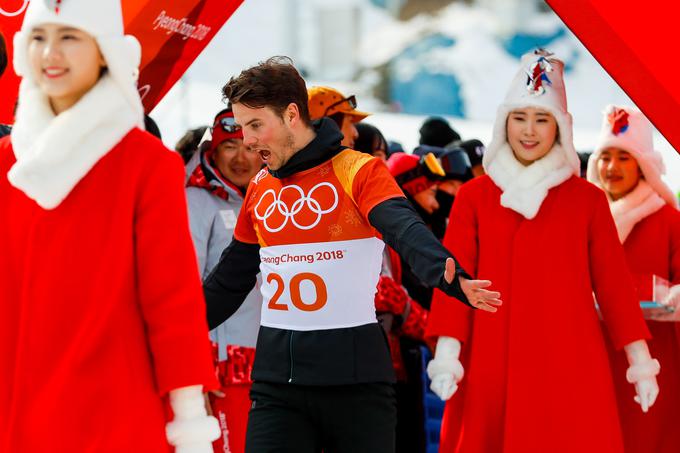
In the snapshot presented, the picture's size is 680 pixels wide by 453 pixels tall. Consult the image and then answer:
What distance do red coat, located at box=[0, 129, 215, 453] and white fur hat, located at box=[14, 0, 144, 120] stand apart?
0.20 meters

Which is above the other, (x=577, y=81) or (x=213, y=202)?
(x=577, y=81)

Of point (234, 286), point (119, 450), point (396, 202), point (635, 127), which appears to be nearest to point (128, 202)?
point (119, 450)

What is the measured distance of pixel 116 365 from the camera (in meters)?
3.10

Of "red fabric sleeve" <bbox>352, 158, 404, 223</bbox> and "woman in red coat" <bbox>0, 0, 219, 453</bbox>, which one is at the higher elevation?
"red fabric sleeve" <bbox>352, 158, 404, 223</bbox>

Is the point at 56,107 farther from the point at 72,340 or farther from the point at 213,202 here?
the point at 213,202

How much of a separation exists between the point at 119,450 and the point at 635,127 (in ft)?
12.2

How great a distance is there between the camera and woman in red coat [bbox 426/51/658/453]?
4.74 m

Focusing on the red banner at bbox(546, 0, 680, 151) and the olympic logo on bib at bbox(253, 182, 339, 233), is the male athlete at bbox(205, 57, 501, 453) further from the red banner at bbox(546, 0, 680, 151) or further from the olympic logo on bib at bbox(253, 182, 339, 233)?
the red banner at bbox(546, 0, 680, 151)

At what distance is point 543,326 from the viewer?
15.6ft

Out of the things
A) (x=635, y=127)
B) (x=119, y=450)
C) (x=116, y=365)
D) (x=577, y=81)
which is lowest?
(x=119, y=450)

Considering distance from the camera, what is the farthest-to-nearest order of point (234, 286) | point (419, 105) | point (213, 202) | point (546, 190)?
point (419, 105), point (213, 202), point (546, 190), point (234, 286)

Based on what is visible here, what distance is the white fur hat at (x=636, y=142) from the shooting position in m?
5.89

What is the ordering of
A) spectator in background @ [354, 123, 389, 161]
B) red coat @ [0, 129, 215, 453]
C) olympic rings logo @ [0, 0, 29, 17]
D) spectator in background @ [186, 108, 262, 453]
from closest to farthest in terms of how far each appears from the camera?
red coat @ [0, 129, 215, 453] < olympic rings logo @ [0, 0, 29, 17] < spectator in background @ [186, 108, 262, 453] < spectator in background @ [354, 123, 389, 161]

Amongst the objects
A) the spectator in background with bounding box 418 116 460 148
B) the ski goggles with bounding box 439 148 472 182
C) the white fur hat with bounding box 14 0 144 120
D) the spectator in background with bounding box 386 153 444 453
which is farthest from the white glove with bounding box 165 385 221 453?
the spectator in background with bounding box 418 116 460 148
